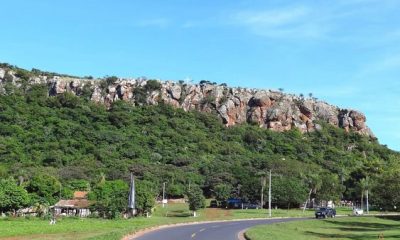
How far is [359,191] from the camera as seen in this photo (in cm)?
10456

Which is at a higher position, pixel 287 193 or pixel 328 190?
pixel 328 190

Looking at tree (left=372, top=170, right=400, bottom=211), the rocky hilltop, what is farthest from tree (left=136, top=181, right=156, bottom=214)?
the rocky hilltop

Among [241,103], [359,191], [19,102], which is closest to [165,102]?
[241,103]

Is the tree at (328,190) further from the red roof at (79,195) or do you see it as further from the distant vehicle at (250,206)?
the red roof at (79,195)

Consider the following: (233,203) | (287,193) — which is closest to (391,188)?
(287,193)

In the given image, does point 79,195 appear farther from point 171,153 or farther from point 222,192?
point 171,153

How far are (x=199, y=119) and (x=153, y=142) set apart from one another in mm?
31458

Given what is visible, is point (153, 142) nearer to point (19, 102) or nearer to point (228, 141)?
point (228, 141)

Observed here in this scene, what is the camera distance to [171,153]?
12456 cm

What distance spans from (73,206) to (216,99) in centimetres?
9727

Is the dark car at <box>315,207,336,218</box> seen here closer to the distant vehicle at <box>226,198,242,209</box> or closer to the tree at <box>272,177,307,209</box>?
the tree at <box>272,177,307,209</box>

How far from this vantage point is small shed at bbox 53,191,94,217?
75.2 meters

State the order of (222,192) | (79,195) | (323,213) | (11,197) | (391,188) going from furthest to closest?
(222,192), (79,195), (11,197), (323,213), (391,188)

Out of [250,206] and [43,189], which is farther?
[250,206]
